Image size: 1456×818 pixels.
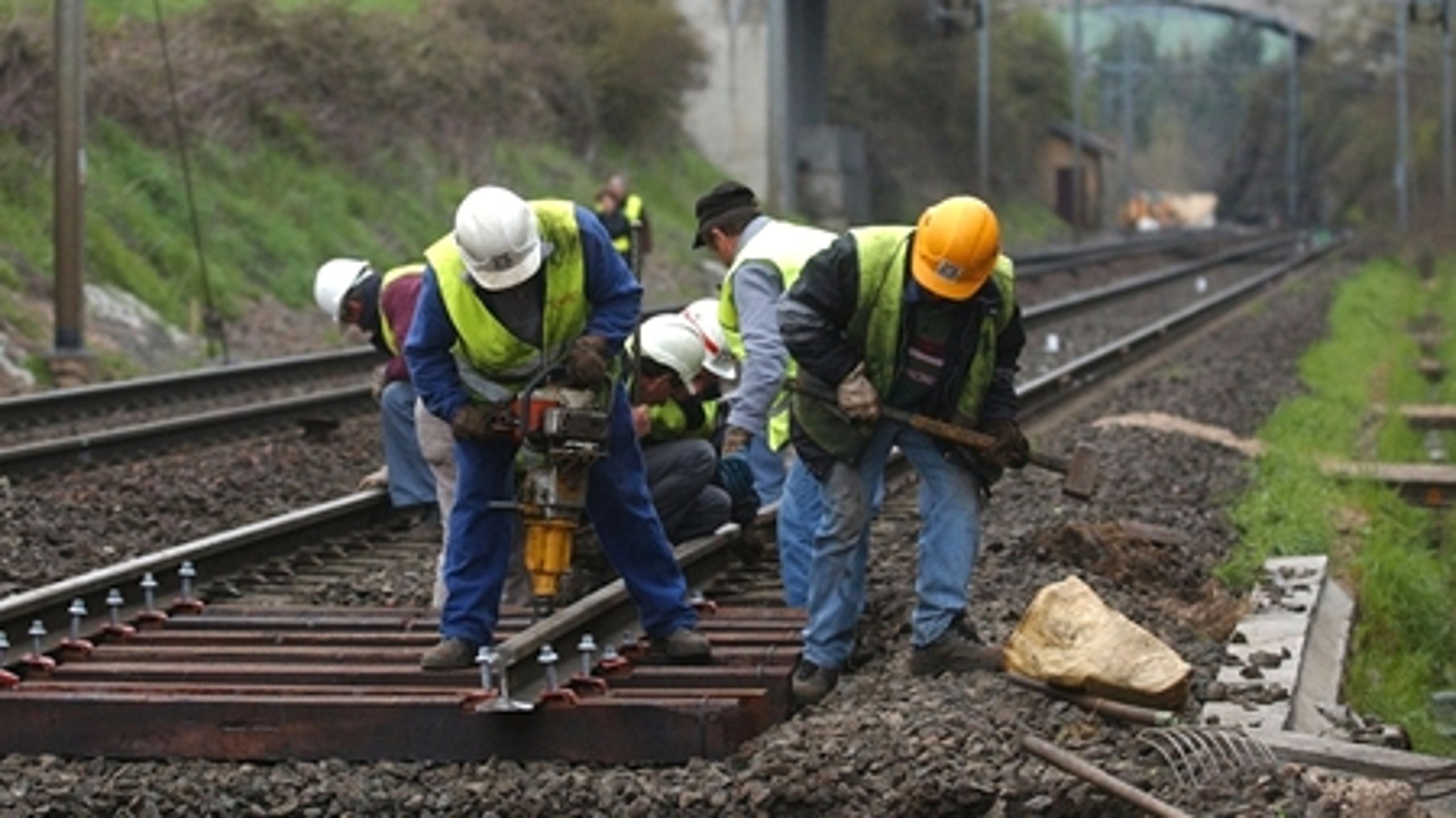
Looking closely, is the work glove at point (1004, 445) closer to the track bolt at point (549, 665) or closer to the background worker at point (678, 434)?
the track bolt at point (549, 665)

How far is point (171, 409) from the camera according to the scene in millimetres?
18641

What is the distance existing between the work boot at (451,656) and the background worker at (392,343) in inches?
147

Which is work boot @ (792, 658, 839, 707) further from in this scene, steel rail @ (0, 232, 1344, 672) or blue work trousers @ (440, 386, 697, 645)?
steel rail @ (0, 232, 1344, 672)

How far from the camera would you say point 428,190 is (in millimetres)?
37688

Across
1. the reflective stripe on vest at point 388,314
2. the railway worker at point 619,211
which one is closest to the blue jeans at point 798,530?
the reflective stripe on vest at point 388,314

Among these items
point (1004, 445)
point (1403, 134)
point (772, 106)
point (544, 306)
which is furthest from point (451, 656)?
point (1403, 134)

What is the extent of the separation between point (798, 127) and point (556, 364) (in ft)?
162

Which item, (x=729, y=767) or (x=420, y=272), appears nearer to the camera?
(x=729, y=767)

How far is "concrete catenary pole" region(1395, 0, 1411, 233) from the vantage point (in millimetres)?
66000

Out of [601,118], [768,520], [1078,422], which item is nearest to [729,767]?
[768,520]

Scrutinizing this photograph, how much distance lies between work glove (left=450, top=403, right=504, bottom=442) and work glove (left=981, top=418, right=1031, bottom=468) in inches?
59.7

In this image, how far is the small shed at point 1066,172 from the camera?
91.9m

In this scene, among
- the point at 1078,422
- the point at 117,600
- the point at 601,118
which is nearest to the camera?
the point at 117,600

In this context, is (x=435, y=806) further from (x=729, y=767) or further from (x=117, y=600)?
(x=117, y=600)
